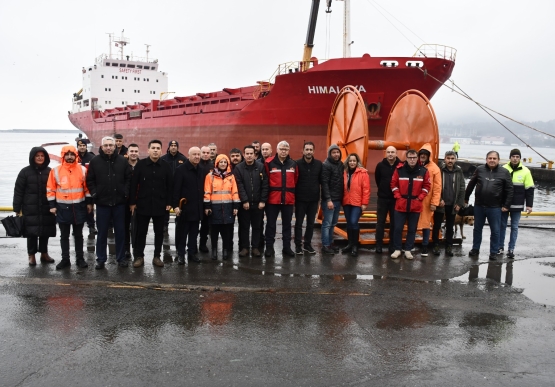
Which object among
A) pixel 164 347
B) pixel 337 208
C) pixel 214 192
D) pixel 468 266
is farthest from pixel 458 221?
pixel 164 347

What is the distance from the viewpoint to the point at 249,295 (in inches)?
193

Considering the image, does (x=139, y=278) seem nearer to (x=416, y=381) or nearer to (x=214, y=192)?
(x=214, y=192)

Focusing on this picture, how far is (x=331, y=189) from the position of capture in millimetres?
6949

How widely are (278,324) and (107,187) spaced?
306 centimetres

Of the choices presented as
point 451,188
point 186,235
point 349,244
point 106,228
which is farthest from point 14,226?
point 451,188

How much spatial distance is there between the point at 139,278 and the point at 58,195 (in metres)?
1.56

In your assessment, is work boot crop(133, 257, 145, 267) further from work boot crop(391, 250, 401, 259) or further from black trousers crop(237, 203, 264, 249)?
work boot crop(391, 250, 401, 259)

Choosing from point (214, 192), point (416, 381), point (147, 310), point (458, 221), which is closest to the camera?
point (416, 381)

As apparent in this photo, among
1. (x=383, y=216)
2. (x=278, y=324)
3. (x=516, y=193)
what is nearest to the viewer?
(x=278, y=324)

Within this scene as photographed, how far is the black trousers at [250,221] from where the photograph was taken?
6609 mm

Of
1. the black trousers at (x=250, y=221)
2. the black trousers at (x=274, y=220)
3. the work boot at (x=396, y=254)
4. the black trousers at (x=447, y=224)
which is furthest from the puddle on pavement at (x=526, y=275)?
the black trousers at (x=250, y=221)

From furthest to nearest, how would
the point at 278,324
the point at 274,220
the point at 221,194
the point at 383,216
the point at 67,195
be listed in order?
the point at 383,216 < the point at 274,220 < the point at 221,194 < the point at 67,195 < the point at 278,324

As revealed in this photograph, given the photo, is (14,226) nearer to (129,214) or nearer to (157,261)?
(129,214)

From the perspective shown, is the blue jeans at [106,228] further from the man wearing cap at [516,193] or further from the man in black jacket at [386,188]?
the man wearing cap at [516,193]
